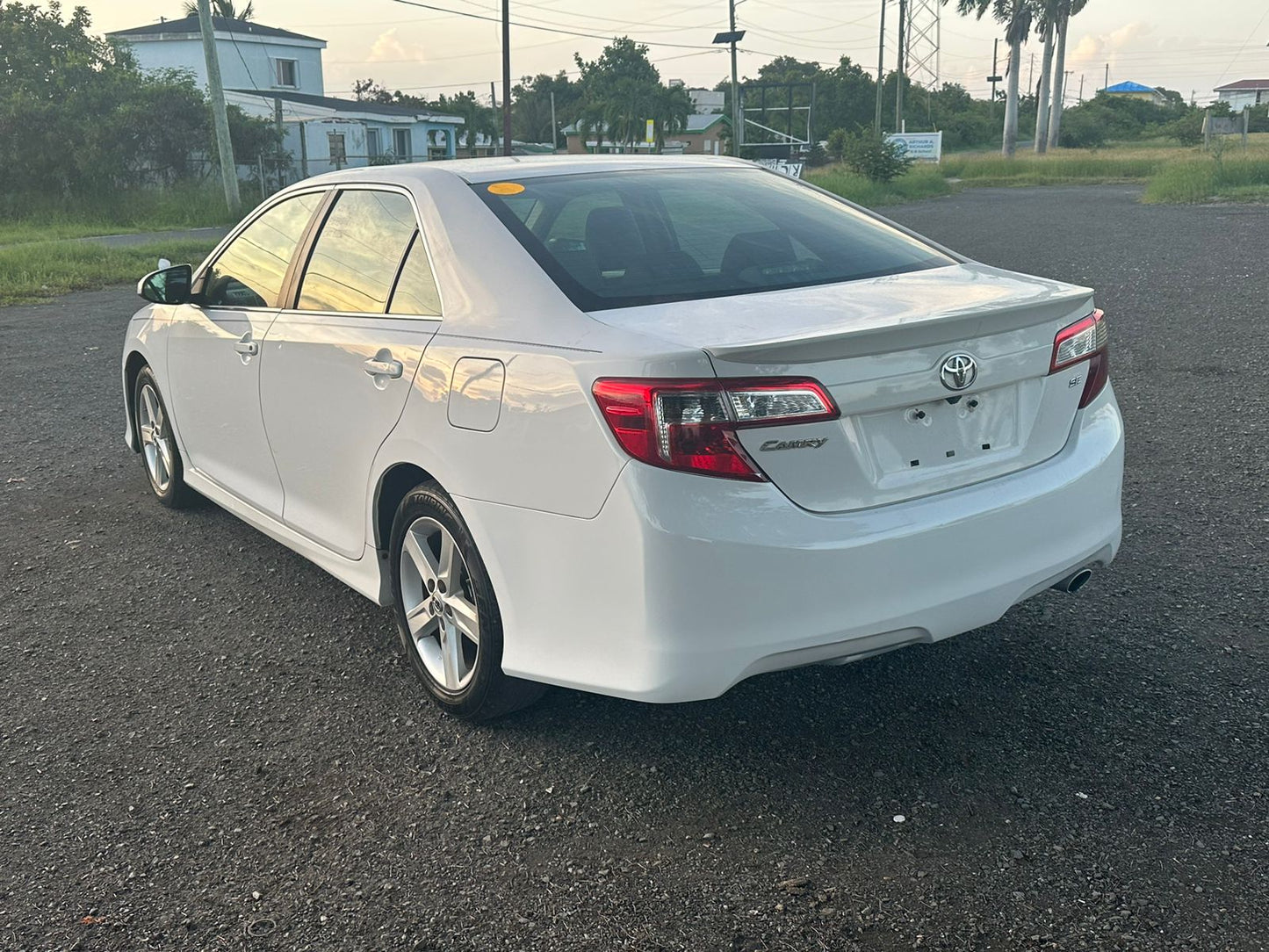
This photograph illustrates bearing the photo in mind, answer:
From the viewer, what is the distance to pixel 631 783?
10.2 feet

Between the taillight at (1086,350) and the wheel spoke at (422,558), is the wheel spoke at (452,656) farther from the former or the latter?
the taillight at (1086,350)

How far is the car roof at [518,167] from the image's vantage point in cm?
371

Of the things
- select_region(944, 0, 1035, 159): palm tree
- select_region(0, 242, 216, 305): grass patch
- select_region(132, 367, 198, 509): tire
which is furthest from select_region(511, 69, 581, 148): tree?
select_region(132, 367, 198, 509): tire

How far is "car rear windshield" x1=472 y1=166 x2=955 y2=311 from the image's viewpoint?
319 cm

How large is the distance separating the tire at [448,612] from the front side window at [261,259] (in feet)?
4.25

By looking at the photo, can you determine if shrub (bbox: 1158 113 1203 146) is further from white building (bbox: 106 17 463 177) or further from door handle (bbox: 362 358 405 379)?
door handle (bbox: 362 358 405 379)

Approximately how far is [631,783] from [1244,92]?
503 feet

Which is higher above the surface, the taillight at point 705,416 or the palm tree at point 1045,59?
the palm tree at point 1045,59

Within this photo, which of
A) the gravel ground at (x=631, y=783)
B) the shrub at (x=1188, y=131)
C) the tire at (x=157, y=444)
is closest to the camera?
the gravel ground at (x=631, y=783)

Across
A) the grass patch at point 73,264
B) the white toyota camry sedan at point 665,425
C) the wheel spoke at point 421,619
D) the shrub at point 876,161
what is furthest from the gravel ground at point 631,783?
the shrub at point 876,161

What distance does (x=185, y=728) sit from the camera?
11.5ft

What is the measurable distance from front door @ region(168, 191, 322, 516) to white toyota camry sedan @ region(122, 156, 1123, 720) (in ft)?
0.66

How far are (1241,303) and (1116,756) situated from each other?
29.5ft

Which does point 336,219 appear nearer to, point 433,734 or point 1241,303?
point 433,734
